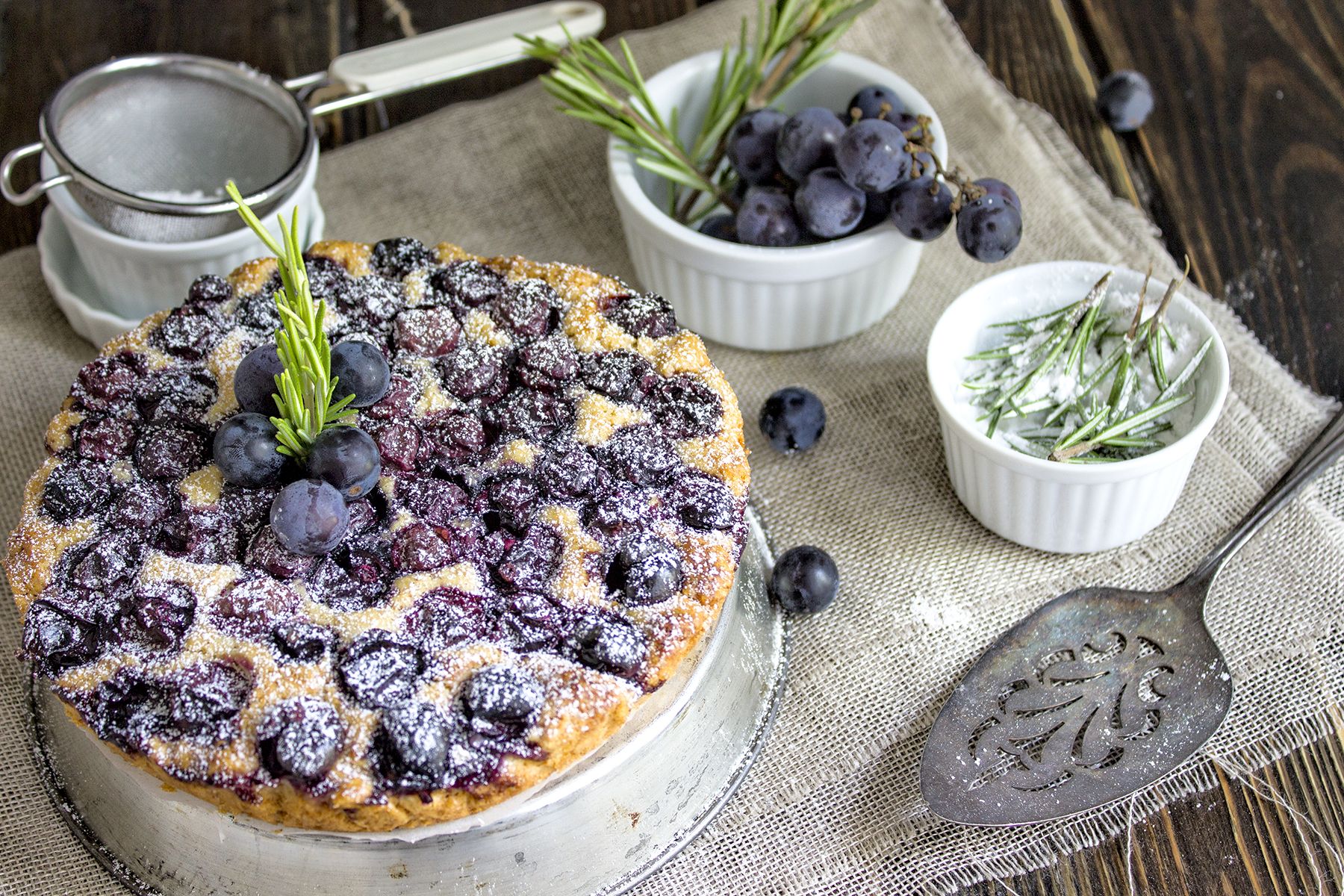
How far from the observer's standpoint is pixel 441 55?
2451 mm

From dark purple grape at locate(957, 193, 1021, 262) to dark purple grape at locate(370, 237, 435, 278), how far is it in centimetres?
83

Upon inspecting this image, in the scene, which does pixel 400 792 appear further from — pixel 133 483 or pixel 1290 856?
pixel 1290 856

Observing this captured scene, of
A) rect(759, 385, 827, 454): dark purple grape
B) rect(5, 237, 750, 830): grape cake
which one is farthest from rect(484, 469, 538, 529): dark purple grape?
rect(759, 385, 827, 454): dark purple grape

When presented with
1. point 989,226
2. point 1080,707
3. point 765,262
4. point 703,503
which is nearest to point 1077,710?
point 1080,707

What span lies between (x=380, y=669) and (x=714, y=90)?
52.3 inches

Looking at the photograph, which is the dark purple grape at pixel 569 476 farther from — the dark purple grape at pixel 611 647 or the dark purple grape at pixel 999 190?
the dark purple grape at pixel 999 190

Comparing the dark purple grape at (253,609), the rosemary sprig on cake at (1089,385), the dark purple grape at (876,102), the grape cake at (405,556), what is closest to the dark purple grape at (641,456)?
the grape cake at (405,556)

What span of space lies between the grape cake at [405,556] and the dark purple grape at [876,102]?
1.91 ft

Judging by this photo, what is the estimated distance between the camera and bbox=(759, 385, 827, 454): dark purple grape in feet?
6.94

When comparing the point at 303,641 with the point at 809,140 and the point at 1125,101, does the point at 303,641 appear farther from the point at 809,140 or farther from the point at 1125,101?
the point at 1125,101

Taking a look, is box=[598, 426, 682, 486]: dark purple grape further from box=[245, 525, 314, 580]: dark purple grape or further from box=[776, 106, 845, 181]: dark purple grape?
box=[776, 106, 845, 181]: dark purple grape

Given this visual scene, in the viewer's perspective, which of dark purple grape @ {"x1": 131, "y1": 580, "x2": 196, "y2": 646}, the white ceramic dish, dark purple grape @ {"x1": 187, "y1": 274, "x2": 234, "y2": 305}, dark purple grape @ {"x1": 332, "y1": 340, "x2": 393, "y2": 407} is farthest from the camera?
the white ceramic dish

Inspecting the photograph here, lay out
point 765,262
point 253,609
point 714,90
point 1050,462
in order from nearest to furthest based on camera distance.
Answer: point 253,609
point 1050,462
point 765,262
point 714,90

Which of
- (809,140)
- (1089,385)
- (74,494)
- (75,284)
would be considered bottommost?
(75,284)
